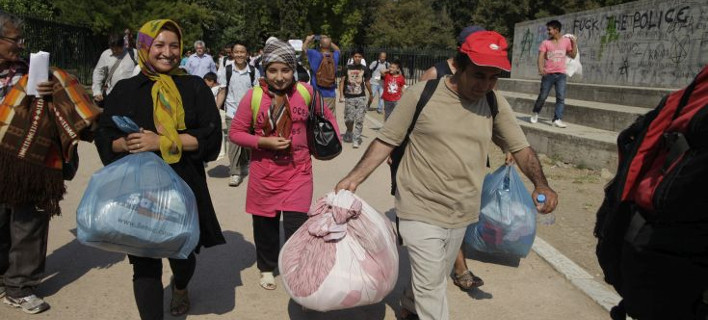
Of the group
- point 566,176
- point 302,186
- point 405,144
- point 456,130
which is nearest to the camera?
point 456,130

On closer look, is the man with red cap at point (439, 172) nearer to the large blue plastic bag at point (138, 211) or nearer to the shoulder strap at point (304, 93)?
the large blue plastic bag at point (138, 211)

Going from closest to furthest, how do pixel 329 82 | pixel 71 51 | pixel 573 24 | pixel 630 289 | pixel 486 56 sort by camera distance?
pixel 630 289
pixel 486 56
pixel 329 82
pixel 573 24
pixel 71 51

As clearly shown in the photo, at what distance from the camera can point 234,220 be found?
581 cm

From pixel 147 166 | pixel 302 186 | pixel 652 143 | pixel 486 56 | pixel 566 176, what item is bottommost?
pixel 566 176

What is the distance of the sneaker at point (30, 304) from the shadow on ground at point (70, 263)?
26 cm

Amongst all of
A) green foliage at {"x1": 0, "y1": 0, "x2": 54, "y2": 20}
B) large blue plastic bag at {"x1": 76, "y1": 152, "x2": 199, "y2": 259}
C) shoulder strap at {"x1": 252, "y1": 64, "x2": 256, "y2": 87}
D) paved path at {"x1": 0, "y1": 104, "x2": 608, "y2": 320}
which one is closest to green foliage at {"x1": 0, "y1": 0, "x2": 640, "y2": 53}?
green foliage at {"x1": 0, "y1": 0, "x2": 54, "y2": 20}

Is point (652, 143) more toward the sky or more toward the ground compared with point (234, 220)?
more toward the sky

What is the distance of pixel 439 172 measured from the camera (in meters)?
2.99

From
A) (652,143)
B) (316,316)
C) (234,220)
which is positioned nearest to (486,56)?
(652,143)

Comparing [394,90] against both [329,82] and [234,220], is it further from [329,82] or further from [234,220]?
[234,220]

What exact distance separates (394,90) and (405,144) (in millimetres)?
7619

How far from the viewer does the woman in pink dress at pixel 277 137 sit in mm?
3857

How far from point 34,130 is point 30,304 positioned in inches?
45.3

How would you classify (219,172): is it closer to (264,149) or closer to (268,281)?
(268,281)
